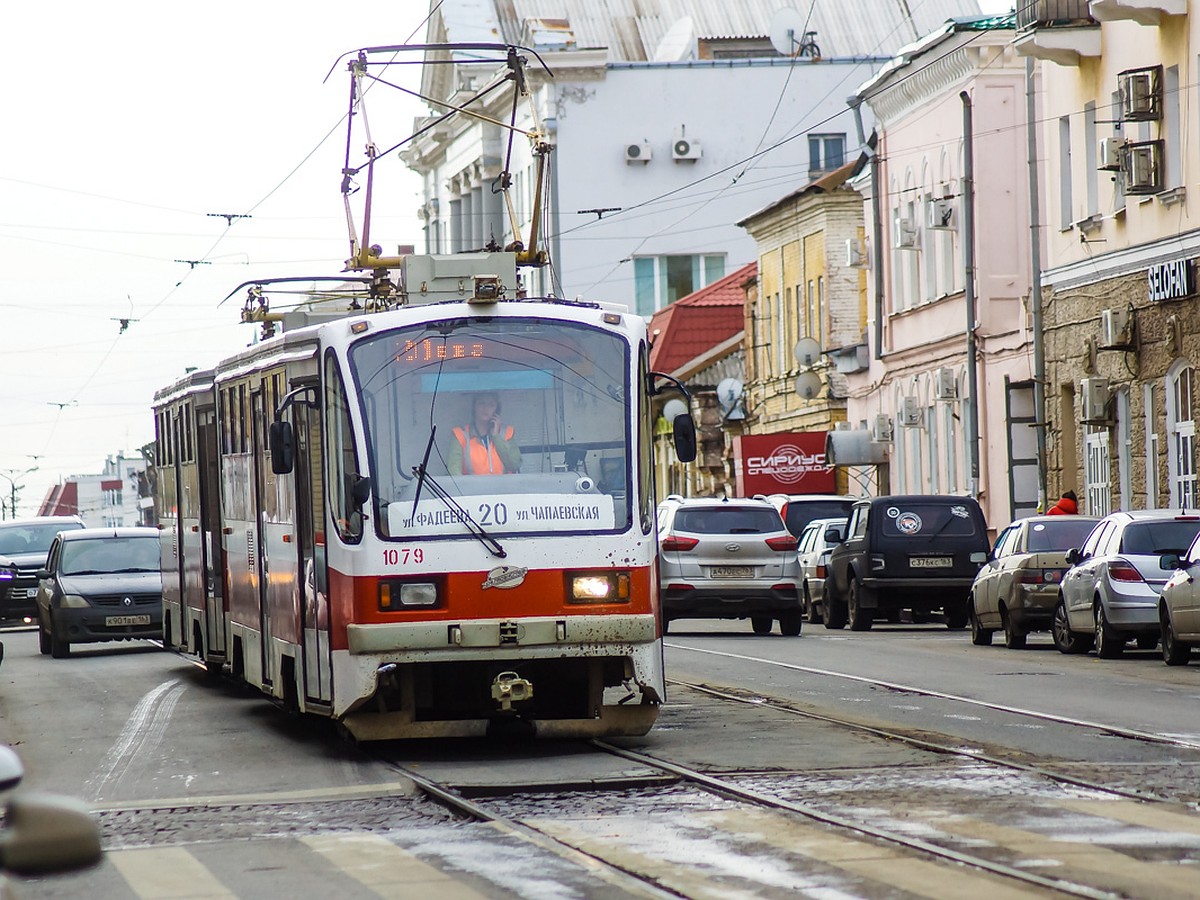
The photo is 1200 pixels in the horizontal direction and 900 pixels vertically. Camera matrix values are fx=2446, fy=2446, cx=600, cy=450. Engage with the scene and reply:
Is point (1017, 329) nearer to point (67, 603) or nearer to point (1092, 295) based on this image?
point (1092, 295)

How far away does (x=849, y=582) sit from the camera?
34250mm

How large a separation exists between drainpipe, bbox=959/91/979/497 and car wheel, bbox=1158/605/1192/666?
19918 mm

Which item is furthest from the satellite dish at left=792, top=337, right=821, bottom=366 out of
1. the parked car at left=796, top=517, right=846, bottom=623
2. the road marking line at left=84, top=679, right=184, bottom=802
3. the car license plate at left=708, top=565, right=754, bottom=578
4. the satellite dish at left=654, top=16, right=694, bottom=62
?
the road marking line at left=84, top=679, right=184, bottom=802

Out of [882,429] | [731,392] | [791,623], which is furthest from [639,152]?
[791,623]

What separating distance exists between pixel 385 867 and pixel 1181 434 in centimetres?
2554

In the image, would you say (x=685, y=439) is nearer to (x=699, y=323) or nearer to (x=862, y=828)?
(x=862, y=828)

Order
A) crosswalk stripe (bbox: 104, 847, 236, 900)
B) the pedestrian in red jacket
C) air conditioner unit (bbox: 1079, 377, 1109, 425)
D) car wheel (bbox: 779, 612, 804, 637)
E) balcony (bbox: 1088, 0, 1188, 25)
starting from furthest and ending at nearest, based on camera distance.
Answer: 1. air conditioner unit (bbox: 1079, 377, 1109, 425)
2. the pedestrian in red jacket
3. balcony (bbox: 1088, 0, 1188, 25)
4. car wheel (bbox: 779, 612, 804, 637)
5. crosswalk stripe (bbox: 104, 847, 236, 900)

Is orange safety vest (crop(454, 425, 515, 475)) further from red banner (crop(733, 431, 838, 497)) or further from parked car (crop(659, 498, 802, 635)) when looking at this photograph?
red banner (crop(733, 431, 838, 497))

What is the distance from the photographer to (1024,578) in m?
27.2

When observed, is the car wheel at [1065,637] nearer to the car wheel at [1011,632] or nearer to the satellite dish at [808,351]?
the car wheel at [1011,632]

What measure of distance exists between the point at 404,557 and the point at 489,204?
72.1 m

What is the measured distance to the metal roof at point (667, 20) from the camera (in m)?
79.8

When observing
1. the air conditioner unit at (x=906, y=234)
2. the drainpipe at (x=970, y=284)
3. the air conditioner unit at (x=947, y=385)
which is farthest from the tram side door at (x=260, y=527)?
the air conditioner unit at (x=906, y=234)

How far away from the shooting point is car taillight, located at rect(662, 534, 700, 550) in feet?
101
